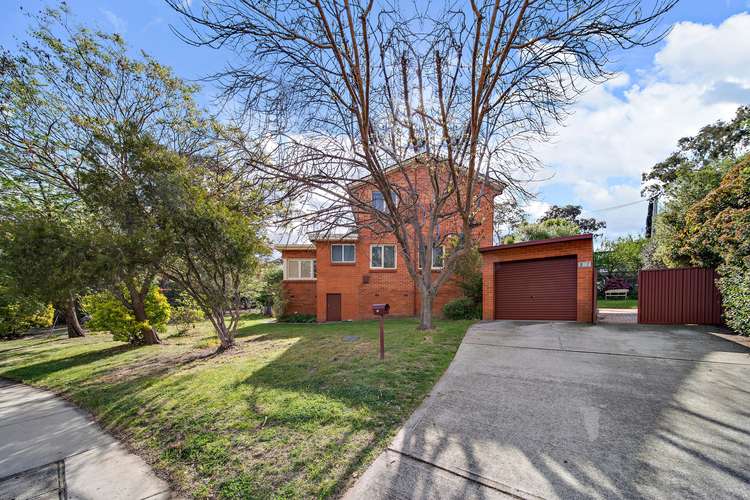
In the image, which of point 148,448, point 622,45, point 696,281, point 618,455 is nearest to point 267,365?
point 148,448

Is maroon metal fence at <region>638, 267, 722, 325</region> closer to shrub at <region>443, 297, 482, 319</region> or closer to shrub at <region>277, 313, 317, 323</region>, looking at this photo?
→ shrub at <region>443, 297, 482, 319</region>

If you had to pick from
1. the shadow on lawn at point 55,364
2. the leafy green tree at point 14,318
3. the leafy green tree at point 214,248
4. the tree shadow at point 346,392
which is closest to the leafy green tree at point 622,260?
the tree shadow at point 346,392

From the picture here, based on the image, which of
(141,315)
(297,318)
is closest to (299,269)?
(297,318)

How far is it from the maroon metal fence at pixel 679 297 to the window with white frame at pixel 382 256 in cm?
1049

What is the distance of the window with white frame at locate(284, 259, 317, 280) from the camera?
64.1 ft

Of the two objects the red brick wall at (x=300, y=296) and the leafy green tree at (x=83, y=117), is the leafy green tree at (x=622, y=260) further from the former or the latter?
the leafy green tree at (x=83, y=117)

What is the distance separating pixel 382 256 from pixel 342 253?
2.25 metres

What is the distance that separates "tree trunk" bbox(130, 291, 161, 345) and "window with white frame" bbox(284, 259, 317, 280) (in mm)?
8182

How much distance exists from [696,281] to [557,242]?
3703mm

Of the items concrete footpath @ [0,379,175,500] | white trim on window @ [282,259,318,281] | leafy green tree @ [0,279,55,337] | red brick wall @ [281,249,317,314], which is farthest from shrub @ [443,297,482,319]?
leafy green tree @ [0,279,55,337]

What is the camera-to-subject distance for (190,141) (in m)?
11.0

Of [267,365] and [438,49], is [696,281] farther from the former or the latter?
[267,365]

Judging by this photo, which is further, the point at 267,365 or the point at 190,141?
the point at 190,141

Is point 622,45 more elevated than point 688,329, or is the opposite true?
point 622,45
